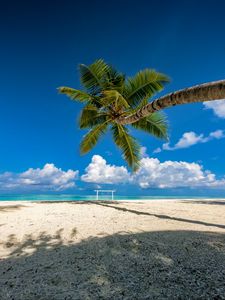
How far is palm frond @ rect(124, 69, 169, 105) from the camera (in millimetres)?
10414

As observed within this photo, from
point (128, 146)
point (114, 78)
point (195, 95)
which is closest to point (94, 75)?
point (114, 78)

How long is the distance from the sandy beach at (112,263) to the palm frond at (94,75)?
746cm

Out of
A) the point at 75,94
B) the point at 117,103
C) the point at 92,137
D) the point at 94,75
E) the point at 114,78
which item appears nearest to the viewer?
the point at 117,103

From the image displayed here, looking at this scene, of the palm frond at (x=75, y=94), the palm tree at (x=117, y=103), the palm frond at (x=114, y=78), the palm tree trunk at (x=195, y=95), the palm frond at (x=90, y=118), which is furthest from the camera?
the palm frond at (x=90, y=118)

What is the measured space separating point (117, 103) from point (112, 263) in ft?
20.0

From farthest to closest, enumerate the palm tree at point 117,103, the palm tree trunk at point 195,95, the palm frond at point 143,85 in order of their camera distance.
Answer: the palm frond at point 143,85, the palm tree at point 117,103, the palm tree trunk at point 195,95

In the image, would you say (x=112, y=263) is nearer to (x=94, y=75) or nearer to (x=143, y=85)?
(x=143, y=85)

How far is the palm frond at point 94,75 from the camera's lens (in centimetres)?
1127

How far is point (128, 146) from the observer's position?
13.6m

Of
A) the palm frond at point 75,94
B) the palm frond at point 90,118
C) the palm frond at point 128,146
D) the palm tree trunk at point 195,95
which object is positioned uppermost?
the palm frond at point 75,94

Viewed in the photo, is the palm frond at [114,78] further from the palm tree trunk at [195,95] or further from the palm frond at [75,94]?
the palm tree trunk at [195,95]

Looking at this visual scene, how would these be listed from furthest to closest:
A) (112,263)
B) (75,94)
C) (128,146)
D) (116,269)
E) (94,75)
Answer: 1. (128,146)
2. (94,75)
3. (75,94)
4. (112,263)
5. (116,269)

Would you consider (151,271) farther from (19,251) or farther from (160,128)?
(160,128)

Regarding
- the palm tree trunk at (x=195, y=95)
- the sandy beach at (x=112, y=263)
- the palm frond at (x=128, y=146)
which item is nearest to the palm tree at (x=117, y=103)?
the palm frond at (x=128, y=146)
